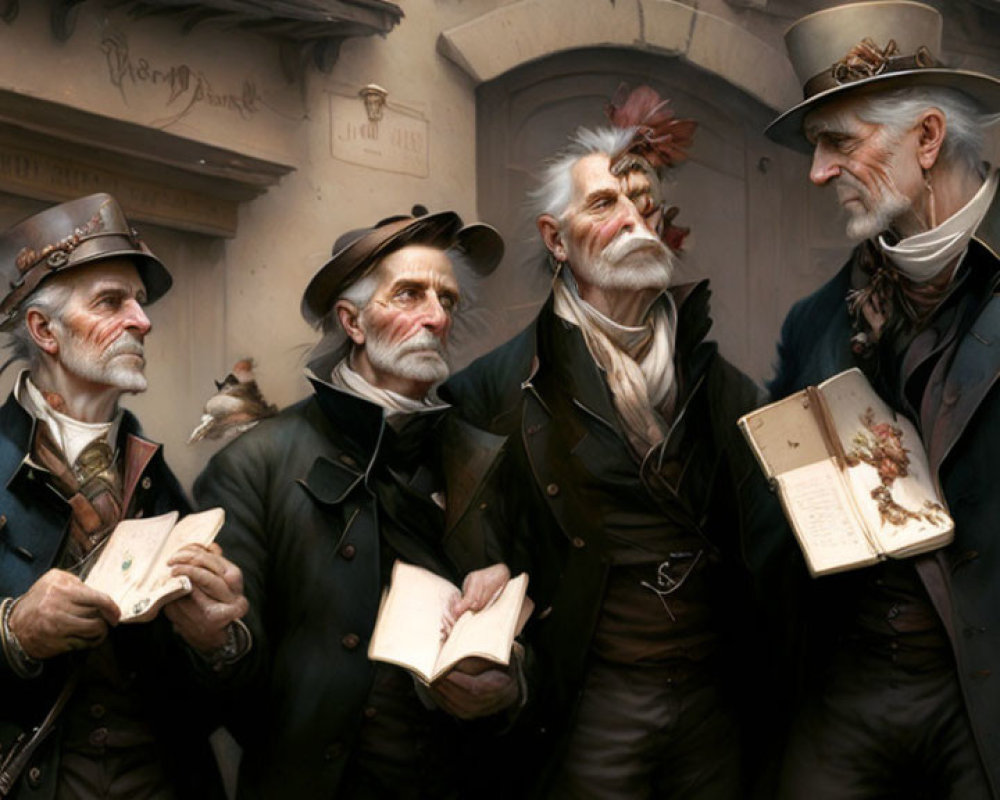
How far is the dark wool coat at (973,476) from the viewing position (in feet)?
11.1

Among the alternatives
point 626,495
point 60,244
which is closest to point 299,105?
point 60,244

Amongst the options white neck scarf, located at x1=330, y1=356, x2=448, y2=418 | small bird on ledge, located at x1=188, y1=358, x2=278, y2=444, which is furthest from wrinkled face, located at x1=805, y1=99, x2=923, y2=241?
small bird on ledge, located at x1=188, y1=358, x2=278, y2=444

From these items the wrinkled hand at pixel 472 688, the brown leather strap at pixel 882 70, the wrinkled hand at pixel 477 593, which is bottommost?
the wrinkled hand at pixel 472 688

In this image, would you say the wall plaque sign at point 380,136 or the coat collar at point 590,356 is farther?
the wall plaque sign at point 380,136

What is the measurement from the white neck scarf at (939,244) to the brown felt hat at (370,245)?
98 centimetres

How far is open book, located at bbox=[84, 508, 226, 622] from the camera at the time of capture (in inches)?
124

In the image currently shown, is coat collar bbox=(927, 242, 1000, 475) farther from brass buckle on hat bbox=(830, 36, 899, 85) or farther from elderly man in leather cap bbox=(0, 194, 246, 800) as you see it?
elderly man in leather cap bbox=(0, 194, 246, 800)

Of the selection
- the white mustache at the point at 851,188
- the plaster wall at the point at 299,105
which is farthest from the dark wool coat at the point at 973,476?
the plaster wall at the point at 299,105

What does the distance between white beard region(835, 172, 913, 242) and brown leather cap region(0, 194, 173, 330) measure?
5.03 ft

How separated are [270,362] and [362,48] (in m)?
0.90

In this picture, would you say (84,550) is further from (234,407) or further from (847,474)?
(847,474)

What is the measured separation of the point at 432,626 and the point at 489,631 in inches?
5.3

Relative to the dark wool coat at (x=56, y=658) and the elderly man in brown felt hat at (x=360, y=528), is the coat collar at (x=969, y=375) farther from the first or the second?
the dark wool coat at (x=56, y=658)

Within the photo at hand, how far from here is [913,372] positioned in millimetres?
3553
